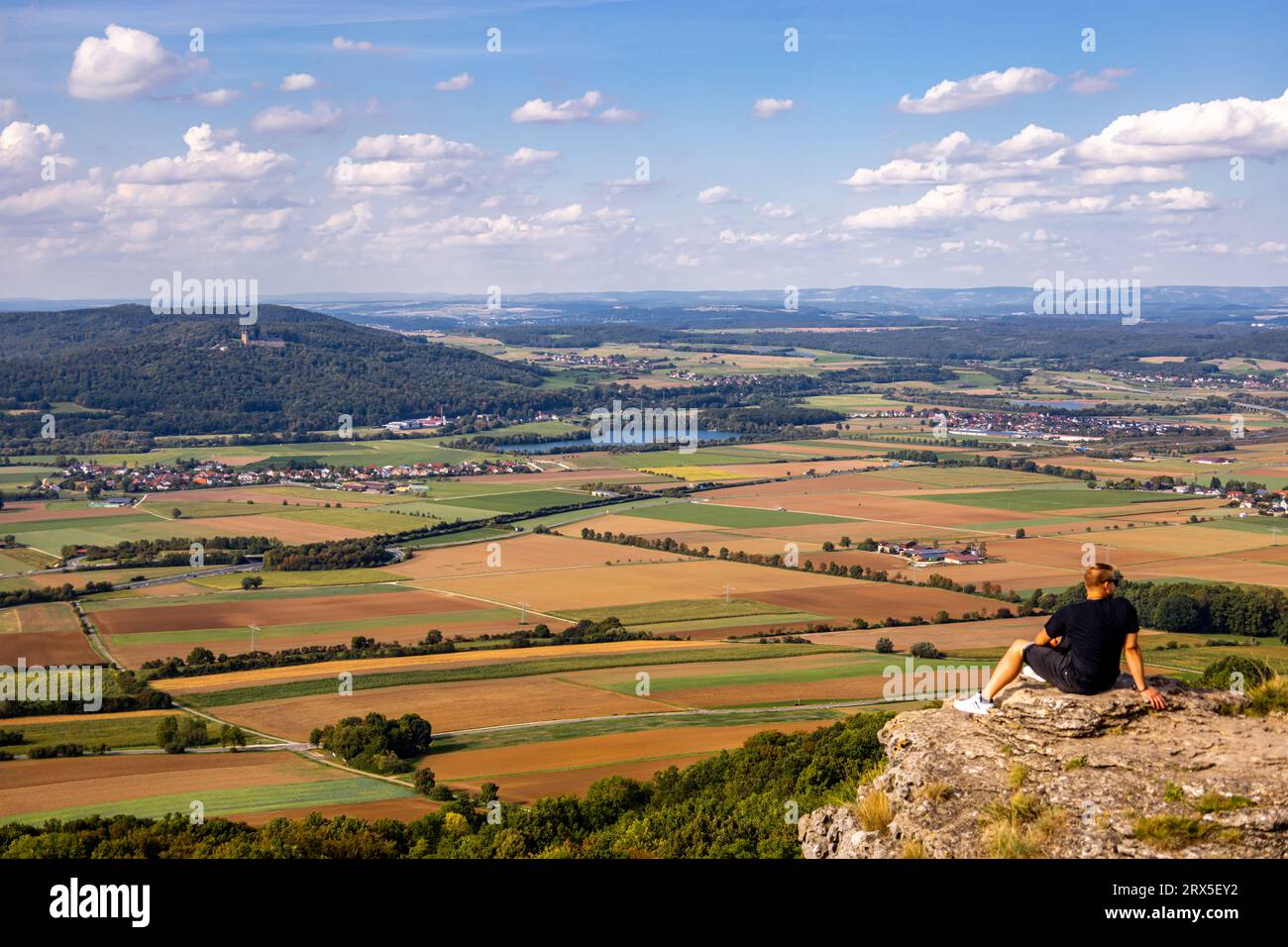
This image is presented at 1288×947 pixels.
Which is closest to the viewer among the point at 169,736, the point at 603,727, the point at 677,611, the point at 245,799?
the point at 245,799

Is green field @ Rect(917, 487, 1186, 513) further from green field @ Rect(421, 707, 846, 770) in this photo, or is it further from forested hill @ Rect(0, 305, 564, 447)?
forested hill @ Rect(0, 305, 564, 447)

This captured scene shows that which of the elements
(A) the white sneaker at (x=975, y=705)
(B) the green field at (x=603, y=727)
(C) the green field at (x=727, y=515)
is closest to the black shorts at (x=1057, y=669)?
(A) the white sneaker at (x=975, y=705)

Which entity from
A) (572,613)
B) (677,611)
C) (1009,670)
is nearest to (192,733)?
(572,613)

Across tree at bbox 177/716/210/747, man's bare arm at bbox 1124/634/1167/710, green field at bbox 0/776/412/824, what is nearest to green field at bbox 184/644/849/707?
tree at bbox 177/716/210/747

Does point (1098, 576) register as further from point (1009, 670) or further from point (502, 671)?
point (502, 671)

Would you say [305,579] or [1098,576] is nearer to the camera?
[1098,576]
